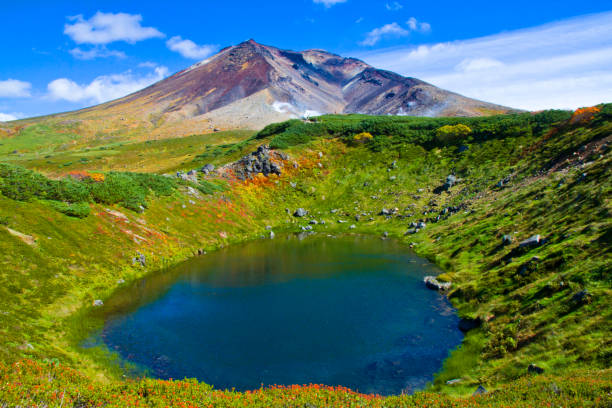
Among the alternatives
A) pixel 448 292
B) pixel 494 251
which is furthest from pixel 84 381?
pixel 494 251

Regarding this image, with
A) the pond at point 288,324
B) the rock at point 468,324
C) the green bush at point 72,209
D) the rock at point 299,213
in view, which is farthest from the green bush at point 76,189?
the rock at point 468,324

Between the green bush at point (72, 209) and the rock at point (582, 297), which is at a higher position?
the green bush at point (72, 209)

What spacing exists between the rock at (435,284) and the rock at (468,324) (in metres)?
8.21

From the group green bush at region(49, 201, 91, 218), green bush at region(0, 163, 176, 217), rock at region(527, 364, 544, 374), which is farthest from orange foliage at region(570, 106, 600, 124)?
green bush at region(49, 201, 91, 218)

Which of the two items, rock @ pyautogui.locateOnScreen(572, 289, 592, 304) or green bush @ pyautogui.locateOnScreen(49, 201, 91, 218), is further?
green bush @ pyautogui.locateOnScreen(49, 201, 91, 218)

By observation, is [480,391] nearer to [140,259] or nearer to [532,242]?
[532,242]

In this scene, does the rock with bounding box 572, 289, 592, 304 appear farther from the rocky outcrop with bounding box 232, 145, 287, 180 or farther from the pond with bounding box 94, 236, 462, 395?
the rocky outcrop with bounding box 232, 145, 287, 180

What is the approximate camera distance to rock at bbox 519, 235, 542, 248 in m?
36.5

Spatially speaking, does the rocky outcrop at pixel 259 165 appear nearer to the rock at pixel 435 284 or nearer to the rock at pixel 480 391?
the rock at pixel 435 284

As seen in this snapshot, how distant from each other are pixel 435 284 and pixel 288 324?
18777 millimetres

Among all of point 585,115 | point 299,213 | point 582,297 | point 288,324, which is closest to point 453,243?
point 582,297

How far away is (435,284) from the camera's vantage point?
40.6 metres

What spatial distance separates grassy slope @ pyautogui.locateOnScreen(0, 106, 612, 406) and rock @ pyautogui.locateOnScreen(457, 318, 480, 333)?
95 centimetres

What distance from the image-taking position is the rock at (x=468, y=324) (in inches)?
1190
